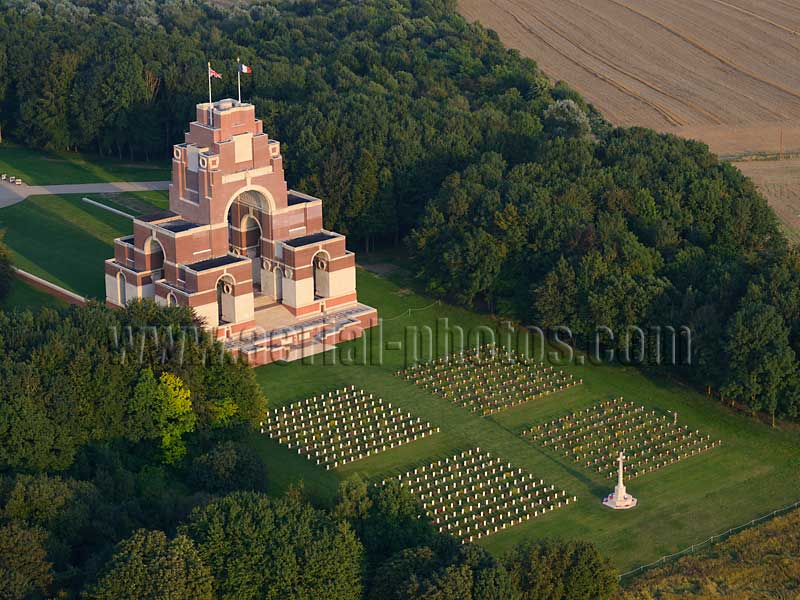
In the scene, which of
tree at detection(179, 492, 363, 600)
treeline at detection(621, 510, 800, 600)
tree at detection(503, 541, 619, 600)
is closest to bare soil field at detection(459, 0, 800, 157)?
treeline at detection(621, 510, 800, 600)

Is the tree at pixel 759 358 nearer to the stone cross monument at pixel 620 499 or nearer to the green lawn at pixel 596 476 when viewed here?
the green lawn at pixel 596 476

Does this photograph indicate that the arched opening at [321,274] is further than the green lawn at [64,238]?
No

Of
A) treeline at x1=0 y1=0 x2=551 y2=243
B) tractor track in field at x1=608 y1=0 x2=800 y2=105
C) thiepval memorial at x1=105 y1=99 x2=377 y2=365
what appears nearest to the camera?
thiepval memorial at x1=105 y1=99 x2=377 y2=365

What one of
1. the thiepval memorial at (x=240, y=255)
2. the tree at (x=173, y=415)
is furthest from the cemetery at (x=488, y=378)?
the tree at (x=173, y=415)

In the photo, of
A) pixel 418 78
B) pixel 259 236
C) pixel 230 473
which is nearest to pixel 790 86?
pixel 418 78

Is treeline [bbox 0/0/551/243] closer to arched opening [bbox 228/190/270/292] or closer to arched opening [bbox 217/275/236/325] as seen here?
arched opening [bbox 228/190/270/292]
